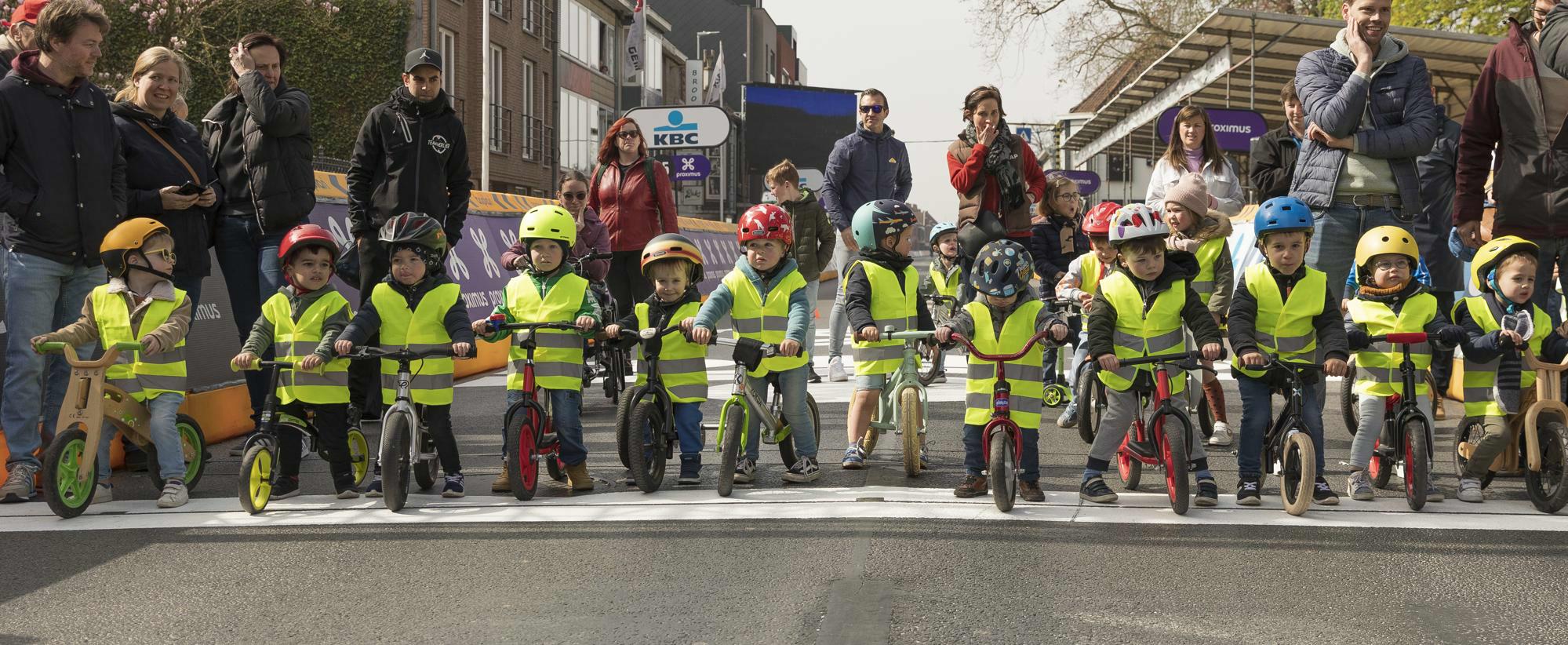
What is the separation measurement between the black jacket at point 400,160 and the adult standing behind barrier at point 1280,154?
15.6ft

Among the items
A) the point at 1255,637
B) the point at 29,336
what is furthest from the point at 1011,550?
the point at 29,336

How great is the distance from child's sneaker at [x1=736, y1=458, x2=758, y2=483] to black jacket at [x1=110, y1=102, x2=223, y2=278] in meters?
3.17

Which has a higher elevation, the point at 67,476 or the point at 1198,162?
the point at 1198,162

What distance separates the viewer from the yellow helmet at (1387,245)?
7020 mm

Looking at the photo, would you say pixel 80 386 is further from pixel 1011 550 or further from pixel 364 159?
pixel 1011 550

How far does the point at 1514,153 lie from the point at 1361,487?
1860 millimetres

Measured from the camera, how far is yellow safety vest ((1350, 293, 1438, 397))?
23.0 ft

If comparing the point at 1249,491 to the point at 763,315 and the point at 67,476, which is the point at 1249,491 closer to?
the point at 763,315

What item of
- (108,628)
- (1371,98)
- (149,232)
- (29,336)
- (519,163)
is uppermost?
(519,163)

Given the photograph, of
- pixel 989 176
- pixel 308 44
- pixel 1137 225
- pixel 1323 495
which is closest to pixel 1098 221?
pixel 989 176

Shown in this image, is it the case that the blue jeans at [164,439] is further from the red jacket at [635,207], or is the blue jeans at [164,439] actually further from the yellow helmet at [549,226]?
the red jacket at [635,207]

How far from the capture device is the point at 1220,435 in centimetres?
902

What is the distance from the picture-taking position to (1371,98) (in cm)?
783

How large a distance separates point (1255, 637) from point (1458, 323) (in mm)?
3428
